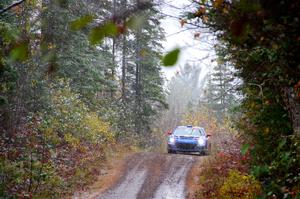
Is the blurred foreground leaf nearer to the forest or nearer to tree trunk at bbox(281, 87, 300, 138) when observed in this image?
the forest

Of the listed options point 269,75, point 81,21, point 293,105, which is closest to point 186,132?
point 293,105

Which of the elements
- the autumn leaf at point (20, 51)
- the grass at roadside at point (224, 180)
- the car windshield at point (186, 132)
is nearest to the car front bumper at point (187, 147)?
the car windshield at point (186, 132)

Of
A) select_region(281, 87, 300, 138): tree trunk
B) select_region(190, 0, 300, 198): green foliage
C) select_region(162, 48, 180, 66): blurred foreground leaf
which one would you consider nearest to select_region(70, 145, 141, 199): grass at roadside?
select_region(190, 0, 300, 198): green foliage

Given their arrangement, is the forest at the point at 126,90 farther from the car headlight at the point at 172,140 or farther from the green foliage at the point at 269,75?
the car headlight at the point at 172,140

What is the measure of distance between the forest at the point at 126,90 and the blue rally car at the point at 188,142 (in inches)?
77.7

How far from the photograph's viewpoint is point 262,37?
3.10m

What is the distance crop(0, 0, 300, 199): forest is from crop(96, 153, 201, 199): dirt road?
32.4 inches

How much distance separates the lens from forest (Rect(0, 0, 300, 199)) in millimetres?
2557

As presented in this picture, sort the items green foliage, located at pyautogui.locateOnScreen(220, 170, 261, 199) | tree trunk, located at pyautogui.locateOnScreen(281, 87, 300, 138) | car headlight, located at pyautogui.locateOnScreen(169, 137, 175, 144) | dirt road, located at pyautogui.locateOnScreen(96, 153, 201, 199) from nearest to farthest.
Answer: tree trunk, located at pyautogui.locateOnScreen(281, 87, 300, 138)
green foliage, located at pyautogui.locateOnScreen(220, 170, 261, 199)
dirt road, located at pyautogui.locateOnScreen(96, 153, 201, 199)
car headlight, located at pyautogui.locateOnScreen(169, 137, 175, 144)

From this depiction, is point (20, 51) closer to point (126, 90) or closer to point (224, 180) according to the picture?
point (224, 180)

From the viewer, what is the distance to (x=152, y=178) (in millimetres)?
14812

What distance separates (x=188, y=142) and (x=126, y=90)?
11915mm

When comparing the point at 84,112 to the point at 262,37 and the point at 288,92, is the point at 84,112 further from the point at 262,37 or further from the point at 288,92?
the point at 262,37

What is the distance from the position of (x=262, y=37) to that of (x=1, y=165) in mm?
8962
